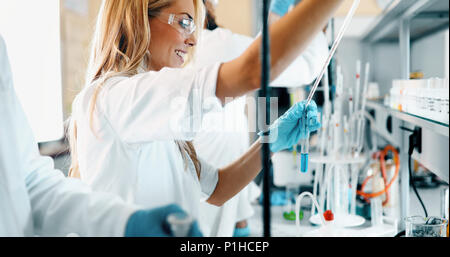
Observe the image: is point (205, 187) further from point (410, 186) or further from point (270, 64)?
point (410, 186)

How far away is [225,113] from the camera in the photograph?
851 mm

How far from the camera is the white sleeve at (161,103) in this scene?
74 cm

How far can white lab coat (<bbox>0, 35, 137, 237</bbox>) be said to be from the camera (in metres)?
0.76

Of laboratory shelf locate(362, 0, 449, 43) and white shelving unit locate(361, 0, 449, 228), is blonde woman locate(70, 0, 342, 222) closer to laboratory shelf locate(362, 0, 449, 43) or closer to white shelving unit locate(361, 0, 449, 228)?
white shelving unit locate(361, 0, 449, 228)

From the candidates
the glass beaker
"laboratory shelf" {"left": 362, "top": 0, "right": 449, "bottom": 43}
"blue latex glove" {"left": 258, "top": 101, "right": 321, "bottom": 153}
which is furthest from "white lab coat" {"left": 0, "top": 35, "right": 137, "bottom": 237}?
"laboratory shelf" {"left": 362, "top": 0, "right": 449, "bottom": 43}

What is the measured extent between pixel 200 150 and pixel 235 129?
0.36 ft

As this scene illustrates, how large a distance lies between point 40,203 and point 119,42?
1.22ft

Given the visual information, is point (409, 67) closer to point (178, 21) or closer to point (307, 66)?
point (307, 66)

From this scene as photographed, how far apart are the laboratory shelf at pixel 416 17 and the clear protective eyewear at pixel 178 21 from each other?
2.87 feet

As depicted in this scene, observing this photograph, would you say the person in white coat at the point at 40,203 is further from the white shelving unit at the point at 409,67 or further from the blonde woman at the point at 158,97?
the white shelving unit at the point at 409,67

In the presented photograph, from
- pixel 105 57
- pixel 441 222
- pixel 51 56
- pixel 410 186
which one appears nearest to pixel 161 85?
pixel 105 57

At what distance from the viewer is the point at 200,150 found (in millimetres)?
974

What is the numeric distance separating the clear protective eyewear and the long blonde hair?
11mm

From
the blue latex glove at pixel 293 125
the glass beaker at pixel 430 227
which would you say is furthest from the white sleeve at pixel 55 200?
the glass beaker at pixel 430 227
